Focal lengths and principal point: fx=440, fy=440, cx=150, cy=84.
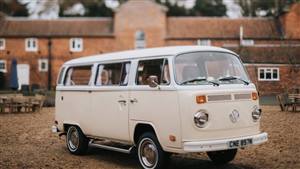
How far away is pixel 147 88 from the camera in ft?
28.0

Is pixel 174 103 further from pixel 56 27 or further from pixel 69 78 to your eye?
pixel 56 27

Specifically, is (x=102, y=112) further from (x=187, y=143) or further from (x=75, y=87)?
(x=187, y=143)

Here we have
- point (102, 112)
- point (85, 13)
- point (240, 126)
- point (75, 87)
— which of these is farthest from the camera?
point (85, 13)

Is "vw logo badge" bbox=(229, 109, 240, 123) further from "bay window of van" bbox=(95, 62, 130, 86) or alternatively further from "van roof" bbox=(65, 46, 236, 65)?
"bay window of van" bbox=(95, 62, 130, 86)

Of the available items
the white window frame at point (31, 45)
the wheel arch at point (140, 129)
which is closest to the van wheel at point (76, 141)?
the wheel arch at point (140, 129)

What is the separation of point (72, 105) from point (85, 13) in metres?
60.1

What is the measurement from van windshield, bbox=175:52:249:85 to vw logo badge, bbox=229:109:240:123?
1.98 feet

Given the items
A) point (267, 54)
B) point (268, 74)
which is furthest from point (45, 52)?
point (268, 74)

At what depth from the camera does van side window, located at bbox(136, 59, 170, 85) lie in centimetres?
829

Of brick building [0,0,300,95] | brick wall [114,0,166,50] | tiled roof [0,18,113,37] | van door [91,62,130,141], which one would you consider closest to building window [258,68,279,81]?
brick building [0,0,300,95]

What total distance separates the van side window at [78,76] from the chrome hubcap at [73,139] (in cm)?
119

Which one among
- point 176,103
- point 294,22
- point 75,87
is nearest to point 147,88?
point 176,103

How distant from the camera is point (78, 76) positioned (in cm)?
1103

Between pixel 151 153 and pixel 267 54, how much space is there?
111 ft
